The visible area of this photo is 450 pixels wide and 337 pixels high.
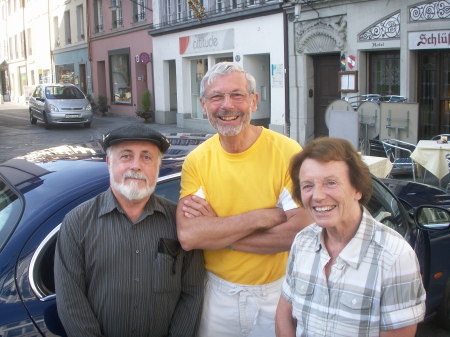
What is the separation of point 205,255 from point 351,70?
12060 millimetres

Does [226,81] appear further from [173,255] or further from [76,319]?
[76,319]

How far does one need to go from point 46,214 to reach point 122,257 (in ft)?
1.61

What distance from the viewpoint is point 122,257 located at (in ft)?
7.68

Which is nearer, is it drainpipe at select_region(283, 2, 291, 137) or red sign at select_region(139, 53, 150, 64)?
drainpipe at select_region(283, 2, 291, 137)

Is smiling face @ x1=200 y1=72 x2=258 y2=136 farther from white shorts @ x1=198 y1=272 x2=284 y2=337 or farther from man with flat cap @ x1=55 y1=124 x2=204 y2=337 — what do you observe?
white shorts @ x1=198 y1=272 x2=284 y2=337

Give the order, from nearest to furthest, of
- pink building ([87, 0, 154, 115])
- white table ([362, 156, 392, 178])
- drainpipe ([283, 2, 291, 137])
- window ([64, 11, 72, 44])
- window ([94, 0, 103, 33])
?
white table ([362, 156, 392, 178]) < drainpipe ([283, 2, 291, 137]) < pink building ([87, 0, 154, 115]) < window ([94, 0, 103, 33]) < window ([64, 11, 72, 44])

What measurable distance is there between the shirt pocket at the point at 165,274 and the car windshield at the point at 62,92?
21.9m

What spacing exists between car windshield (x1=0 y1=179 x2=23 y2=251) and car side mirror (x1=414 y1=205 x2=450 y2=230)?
2518mm

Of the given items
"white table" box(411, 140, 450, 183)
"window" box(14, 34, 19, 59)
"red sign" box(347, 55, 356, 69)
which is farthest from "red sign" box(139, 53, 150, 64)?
"window" box(14, 34, 19, 59)

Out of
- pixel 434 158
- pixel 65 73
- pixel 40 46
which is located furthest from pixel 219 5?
pixel 40 46

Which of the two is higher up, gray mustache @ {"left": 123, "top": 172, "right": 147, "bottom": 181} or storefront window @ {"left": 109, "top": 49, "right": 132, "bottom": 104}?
storefront window @ {"left": 109, "top": 49, "right": 132, "bottom": 104}

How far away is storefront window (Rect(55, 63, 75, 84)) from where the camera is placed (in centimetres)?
3450

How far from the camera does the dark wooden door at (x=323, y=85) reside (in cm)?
1506

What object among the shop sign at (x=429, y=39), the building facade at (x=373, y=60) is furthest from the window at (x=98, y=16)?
the shop sign at (x=429, y=39)
